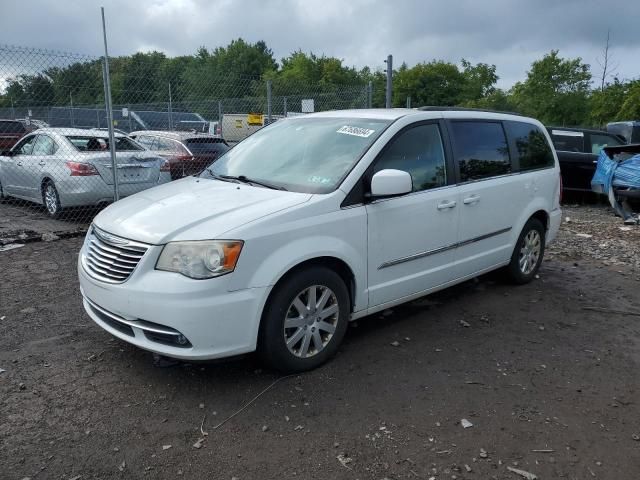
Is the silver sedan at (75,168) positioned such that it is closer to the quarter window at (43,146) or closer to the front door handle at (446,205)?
the quarter window at (43,146)

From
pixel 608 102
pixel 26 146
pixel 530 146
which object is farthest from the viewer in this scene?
pixel 608 102

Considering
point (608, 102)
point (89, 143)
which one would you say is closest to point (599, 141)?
point (89, 143)

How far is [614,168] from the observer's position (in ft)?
33.1

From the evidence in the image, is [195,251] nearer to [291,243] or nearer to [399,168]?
[291,243]

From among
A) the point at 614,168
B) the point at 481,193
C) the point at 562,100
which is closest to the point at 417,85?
the point at 562,100

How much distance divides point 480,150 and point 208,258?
281cm

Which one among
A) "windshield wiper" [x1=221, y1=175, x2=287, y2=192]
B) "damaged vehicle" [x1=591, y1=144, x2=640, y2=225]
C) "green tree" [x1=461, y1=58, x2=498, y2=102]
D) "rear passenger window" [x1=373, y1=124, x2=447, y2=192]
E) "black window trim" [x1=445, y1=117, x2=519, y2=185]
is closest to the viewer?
"windshield wiper" [x1=221, y1=175, x2=287, y2=192]

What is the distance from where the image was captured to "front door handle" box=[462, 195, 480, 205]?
4.52m

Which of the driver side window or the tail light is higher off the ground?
the driver side window

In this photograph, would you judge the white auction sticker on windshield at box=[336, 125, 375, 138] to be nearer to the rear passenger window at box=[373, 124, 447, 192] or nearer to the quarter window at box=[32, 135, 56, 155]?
the rear passenger window at box=[373, 124, 447, 192]

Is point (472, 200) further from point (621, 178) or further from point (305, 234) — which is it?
point (621, 178)

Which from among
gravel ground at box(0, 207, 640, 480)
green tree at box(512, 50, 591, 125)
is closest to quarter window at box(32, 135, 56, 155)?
gravel ground at box(0, 207, 640, 480)

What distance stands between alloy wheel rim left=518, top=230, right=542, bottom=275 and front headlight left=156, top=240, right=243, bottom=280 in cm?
346

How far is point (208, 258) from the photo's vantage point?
310cm
